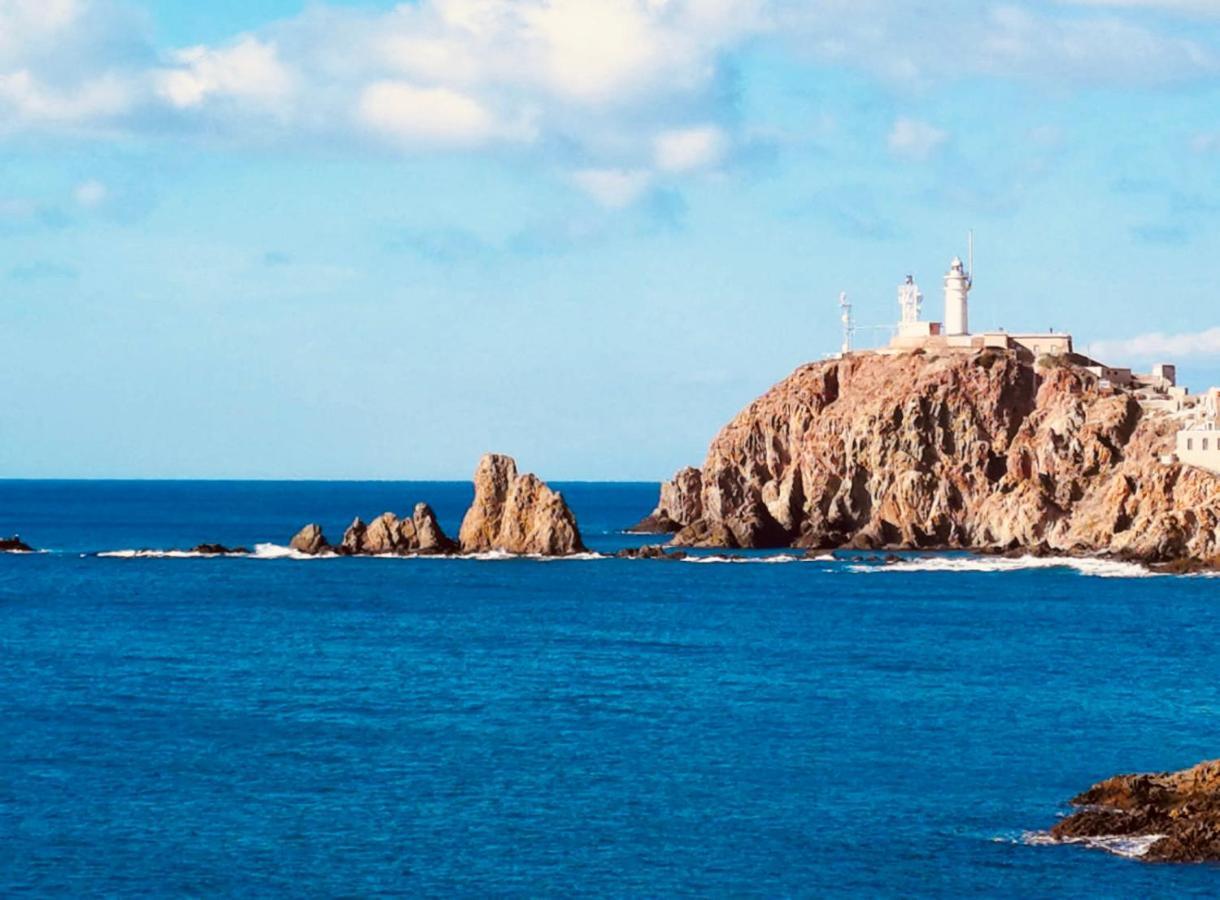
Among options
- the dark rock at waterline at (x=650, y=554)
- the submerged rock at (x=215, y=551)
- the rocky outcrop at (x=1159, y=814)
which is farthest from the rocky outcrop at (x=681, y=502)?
the rocky outcrop at (x=1159, y=814)

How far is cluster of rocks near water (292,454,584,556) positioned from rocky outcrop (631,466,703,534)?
2695 cm

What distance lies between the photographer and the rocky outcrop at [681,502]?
15962 cm

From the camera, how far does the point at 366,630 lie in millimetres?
83188

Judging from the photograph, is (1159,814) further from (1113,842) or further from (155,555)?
(155,555)

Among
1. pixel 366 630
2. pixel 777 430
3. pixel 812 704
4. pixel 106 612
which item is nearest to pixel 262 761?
pixel 812 704

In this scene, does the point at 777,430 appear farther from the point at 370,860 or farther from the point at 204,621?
the point at 370,860

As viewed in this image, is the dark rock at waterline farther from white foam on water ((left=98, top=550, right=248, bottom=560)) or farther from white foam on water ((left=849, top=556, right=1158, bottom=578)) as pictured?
white foam on water ((left=98, top=550, right=248, bottom=560))

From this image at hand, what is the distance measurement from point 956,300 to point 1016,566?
1873 inches

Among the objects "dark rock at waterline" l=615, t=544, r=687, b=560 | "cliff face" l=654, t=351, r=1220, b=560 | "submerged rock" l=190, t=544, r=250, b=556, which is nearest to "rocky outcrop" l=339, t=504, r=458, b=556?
"submerged rock" l=190, t=544, r=250, b=556

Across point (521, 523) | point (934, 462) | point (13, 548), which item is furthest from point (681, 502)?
point (13, 548)

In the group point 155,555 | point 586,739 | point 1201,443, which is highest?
point 1201,443

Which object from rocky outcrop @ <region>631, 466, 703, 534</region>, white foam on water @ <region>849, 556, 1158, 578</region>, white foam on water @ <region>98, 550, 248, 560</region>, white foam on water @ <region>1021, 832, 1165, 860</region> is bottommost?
white foam on water @ <region>1021, 832, 1165, 860</region>

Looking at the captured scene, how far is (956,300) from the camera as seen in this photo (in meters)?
164

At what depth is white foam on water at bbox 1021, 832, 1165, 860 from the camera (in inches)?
1513
